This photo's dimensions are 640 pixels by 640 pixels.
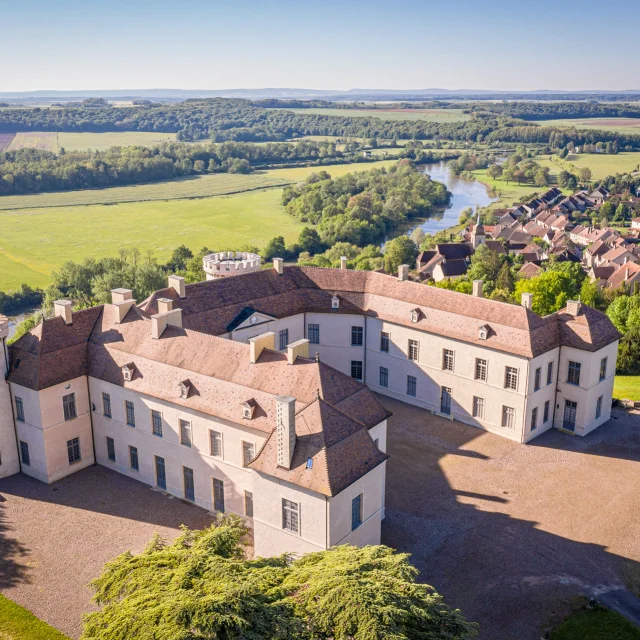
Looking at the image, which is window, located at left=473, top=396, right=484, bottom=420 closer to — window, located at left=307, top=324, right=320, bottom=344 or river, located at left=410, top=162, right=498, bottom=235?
window, located at left=307, top=324, right=320, bottom=344

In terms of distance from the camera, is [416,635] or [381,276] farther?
[381,276]

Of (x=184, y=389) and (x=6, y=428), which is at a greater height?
(x=184, y=389)

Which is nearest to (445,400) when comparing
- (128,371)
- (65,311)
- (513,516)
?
(513,516)

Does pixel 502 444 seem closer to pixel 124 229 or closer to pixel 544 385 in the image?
pixel 544 385

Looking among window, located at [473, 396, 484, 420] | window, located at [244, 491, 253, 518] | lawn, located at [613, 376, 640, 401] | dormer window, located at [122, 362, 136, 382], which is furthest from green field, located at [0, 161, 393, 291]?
lawn, located at [613, 376, 640, 401]

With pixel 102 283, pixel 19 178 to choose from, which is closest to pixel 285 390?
pixel 102 283

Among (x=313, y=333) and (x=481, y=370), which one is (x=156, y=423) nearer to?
(x=313, y=333)

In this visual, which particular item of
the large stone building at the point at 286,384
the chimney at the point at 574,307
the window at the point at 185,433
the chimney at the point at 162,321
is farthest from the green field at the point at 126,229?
the chimney at the point at 574,307
